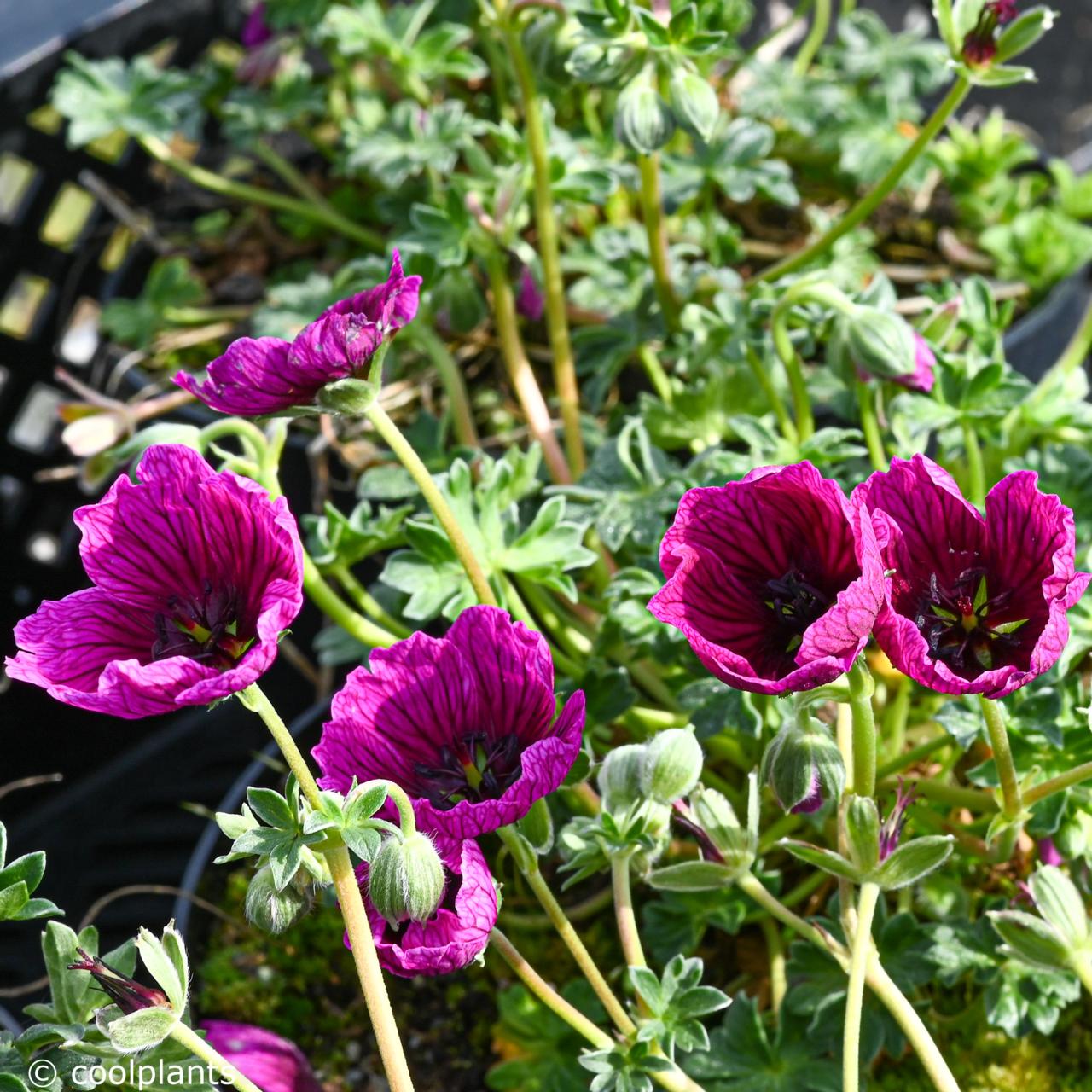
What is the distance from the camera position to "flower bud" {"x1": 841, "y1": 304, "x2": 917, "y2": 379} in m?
0.85

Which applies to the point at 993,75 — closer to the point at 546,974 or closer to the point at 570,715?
the point at 570,715

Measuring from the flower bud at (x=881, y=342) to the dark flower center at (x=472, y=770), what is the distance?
0.33 m

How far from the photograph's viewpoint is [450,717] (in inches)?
27.1

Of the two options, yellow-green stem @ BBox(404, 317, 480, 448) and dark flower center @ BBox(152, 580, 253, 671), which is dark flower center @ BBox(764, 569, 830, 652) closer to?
dark flower center @ BBox(152, 580, 253, 671)

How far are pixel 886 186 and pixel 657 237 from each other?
17 centimetres

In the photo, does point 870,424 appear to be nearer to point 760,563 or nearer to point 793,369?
point 793,369

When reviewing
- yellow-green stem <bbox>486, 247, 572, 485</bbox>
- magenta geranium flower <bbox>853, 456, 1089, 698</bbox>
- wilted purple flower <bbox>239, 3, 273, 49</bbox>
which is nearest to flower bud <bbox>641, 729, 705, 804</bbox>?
magenta geranium flower <bbox>853, 456, 1089, 698</bbox>

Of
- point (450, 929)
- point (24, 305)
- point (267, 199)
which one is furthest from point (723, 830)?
point (24, 305)

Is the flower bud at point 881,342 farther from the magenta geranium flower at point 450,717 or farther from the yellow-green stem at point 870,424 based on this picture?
the magenta geranium flower at point 450,717

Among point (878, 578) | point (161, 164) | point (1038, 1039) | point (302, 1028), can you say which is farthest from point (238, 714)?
point (878, 578)

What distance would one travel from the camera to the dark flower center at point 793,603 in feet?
2.13

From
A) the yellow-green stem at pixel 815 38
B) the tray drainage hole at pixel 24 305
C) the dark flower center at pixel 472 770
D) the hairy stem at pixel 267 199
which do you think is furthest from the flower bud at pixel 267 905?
the yellow-green stem at pixel 815 38

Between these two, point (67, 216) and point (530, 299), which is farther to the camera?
point (67, 216)

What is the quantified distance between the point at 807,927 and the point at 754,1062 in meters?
0.16
